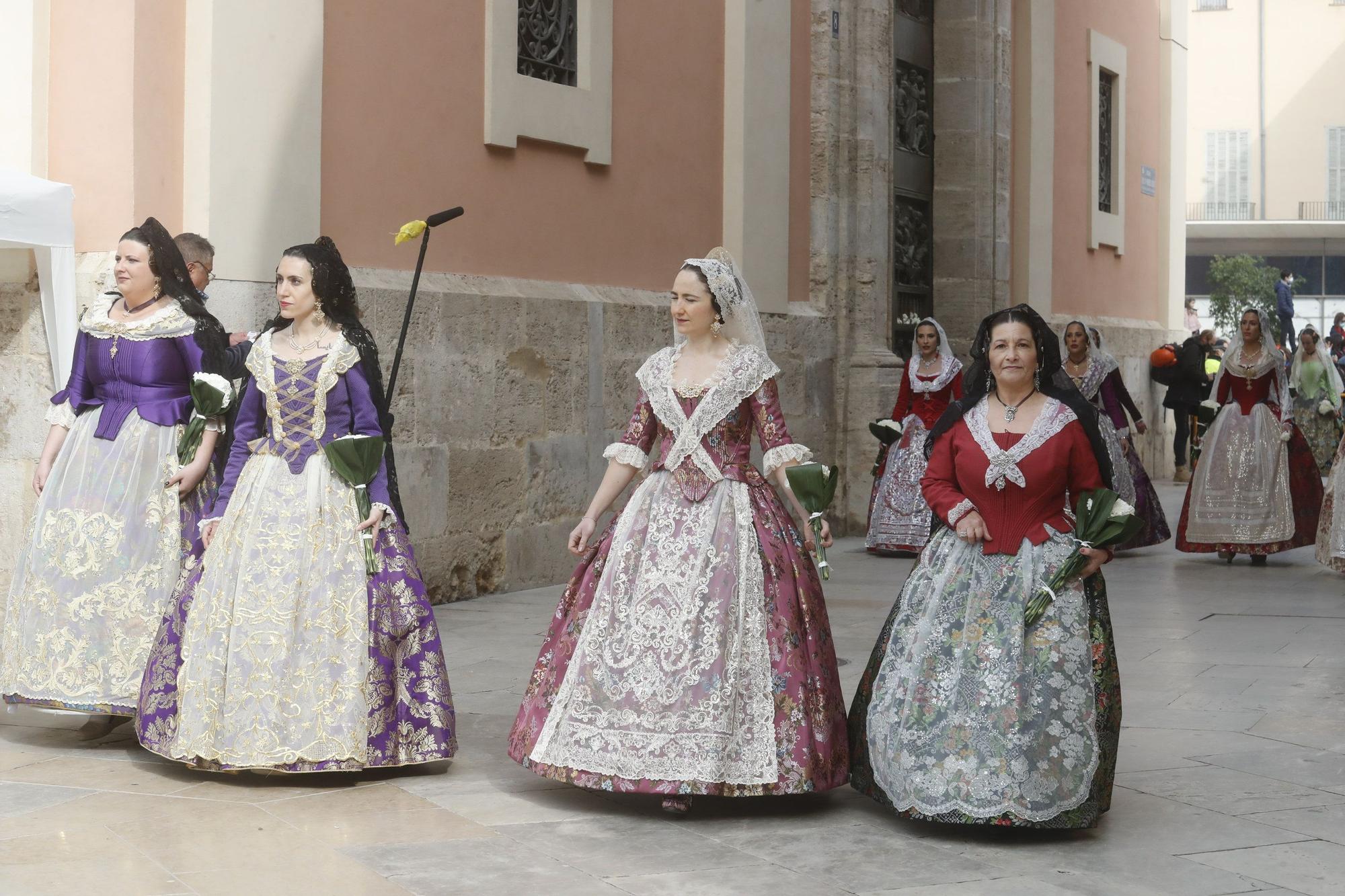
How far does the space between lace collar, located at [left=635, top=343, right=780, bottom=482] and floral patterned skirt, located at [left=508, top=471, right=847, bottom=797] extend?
10cm

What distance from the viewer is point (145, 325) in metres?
6.11

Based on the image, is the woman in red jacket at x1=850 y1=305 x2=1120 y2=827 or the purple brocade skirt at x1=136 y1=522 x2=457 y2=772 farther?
the purple brocade skirt at x1=136 y1=522 x2=457 y2=772

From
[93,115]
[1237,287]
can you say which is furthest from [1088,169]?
[1237,287]

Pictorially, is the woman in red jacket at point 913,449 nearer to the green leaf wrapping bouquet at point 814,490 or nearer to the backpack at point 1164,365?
the green leaf wrapping bouquet at point 814,490

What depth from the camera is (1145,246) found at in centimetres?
1980

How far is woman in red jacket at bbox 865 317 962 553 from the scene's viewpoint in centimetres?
1190

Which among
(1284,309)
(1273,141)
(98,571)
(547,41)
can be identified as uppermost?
(1273,141)

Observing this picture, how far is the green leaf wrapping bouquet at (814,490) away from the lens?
5.27 metres

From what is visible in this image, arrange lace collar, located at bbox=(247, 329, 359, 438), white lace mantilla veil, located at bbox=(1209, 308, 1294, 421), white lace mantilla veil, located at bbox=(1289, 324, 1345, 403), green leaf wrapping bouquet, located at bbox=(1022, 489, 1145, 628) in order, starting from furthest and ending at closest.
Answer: white lace mantilla veil, located at bbox=(1289, 324, 1345, 403) < white lace mantilla veil, located at bbox=(1209, 308, 1294, 421) < lace collar, located at bbox=(247, 329, 359, 438) < green leaf wrapping bouquet, located at bbox=(1022, 489, 1145, 628)

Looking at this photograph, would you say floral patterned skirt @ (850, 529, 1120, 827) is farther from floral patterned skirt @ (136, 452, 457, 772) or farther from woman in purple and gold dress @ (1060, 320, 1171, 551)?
woman in purple and gold dress @ (1060, 320, 1171, 551)

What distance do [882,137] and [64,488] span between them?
28.7 ft

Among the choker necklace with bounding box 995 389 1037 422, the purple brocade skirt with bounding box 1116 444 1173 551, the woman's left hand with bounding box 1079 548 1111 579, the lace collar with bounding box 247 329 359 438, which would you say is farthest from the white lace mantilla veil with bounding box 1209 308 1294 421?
the lace collar with bounding box 247 329 359 438

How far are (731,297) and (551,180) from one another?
16.3ft

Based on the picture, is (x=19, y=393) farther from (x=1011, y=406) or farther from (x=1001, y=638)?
(x=1001, y=638)
